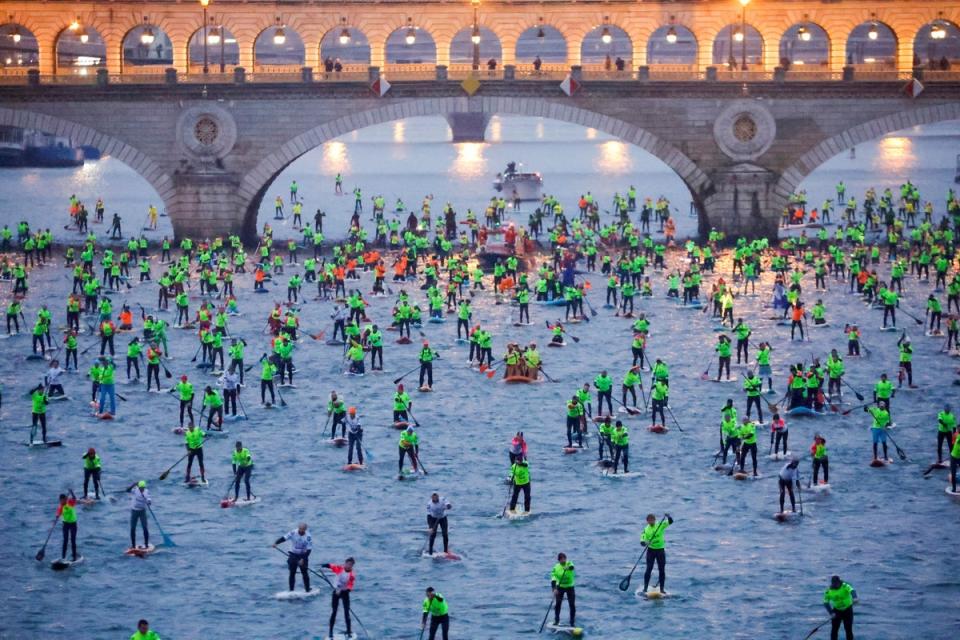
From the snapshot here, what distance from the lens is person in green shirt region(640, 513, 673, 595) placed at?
34406 mm

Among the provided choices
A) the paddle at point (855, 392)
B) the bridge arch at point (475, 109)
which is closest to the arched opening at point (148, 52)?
the bridge arch at point (475, 109)

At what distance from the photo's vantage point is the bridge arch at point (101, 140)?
87938 mm

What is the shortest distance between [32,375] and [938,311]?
33.1 m

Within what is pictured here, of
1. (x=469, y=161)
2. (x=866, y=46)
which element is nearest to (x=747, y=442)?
(x=469, y=161)

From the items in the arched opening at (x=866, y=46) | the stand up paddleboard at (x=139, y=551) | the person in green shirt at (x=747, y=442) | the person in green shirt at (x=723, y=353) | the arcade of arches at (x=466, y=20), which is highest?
the arched opening at (x=866, y=46)

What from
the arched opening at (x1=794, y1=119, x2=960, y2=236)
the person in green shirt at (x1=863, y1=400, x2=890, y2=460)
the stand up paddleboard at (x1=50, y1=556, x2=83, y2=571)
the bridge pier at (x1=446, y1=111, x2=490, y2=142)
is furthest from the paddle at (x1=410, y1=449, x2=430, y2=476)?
the bridge pier at (x1=446, y1=111, x2=490, y2=142)

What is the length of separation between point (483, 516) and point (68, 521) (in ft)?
32.7

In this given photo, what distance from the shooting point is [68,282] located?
255 ft

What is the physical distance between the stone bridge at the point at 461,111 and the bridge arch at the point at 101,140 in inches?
2.9

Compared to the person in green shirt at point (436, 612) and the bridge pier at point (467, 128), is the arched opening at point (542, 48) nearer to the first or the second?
the bridge pier at point (467, 128)

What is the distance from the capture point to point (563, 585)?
32969 mm

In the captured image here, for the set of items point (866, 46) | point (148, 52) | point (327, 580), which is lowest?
point (327, 580)

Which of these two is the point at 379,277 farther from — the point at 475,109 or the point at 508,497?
the point at 508,497

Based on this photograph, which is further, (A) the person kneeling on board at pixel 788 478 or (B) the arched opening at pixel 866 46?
(B) the arched opening at pixel 866 46
